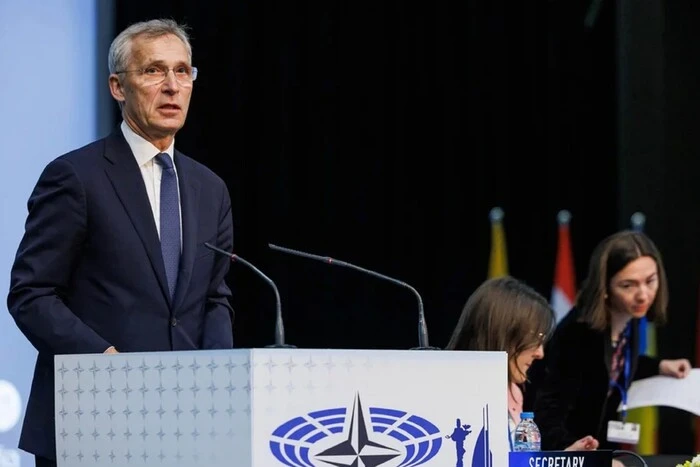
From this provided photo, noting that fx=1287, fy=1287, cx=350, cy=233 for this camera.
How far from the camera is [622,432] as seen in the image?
195 inches

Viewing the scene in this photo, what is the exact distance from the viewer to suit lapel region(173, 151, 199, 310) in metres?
2.85

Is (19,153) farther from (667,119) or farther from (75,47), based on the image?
(667,119)

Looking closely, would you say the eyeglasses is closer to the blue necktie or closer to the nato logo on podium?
the blue necktie

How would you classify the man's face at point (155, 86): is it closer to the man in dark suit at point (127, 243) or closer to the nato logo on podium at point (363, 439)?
the man in dark suit at point (127, 243)

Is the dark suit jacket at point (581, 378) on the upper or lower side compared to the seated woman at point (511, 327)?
lower

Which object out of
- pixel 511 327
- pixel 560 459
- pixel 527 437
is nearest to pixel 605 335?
pixel 511 327

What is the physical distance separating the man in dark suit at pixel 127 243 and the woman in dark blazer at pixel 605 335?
227 cm

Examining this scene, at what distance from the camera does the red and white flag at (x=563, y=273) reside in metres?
5.98

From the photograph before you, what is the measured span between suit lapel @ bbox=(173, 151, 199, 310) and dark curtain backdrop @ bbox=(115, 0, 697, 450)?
2854 mm

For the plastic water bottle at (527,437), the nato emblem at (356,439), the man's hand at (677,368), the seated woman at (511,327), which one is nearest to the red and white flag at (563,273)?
the man's hand at (677,368)

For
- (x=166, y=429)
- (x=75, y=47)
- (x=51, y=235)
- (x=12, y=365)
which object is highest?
(x=75, y=47)

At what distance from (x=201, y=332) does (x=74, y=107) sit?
2.37 m

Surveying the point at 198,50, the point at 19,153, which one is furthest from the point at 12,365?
the point at 198,50

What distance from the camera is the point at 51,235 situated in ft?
9.06
